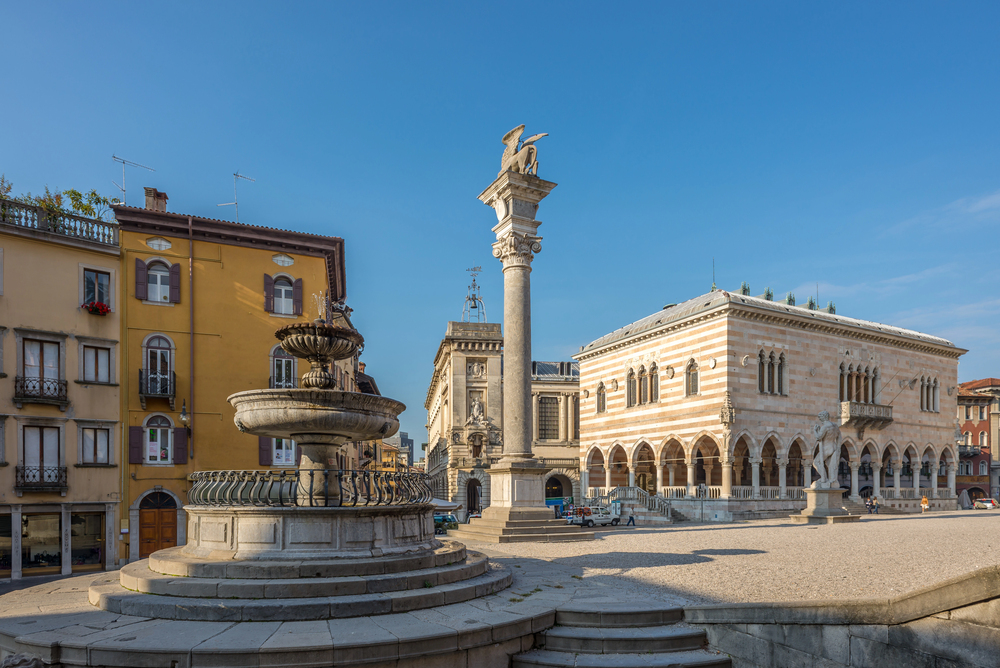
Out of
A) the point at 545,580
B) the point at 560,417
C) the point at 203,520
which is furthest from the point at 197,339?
the point at 560,417

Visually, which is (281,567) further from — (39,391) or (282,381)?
(282,381)

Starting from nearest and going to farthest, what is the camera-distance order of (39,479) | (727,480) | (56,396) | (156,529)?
1. (39,479)
2. (56,396)
3. (156,529)
4. (727,480)

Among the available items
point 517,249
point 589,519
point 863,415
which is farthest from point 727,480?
point 517,249

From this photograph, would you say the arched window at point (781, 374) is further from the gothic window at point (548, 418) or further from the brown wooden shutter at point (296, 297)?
the brown wooden shutter at point (296, 297)

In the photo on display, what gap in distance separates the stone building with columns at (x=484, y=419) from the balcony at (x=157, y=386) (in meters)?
30.8

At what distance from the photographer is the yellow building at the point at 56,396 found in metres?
22.4

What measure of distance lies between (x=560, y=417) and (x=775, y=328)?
25.0 m

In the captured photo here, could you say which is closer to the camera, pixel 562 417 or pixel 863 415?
pixel 863 415

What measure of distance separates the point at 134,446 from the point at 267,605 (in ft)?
65.1

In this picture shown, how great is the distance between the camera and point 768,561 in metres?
14.5

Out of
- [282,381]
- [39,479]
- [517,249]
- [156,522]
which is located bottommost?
[156,522]

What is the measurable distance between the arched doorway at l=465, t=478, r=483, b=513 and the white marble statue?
2820 centimetres

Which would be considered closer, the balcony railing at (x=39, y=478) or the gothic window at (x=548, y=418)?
the balcony railing at (x=39, y=478)

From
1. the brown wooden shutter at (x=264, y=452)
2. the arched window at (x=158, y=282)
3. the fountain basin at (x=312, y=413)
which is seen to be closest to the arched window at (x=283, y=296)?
the arched window at (x=158, y=282)
